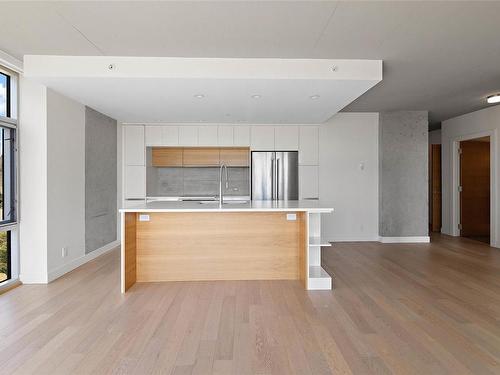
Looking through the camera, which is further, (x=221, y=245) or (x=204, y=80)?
(x=221, y=245)

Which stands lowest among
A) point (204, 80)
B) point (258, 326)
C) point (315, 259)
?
point (258, 326)

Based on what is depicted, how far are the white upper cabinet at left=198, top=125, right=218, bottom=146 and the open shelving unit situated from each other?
2.98m

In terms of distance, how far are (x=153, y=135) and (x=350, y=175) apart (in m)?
3.99

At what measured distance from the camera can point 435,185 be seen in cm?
786

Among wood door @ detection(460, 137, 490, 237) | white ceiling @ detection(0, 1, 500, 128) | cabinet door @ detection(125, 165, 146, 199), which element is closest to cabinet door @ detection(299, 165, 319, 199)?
white ceiling @ detection(0, 1, 500, 128)

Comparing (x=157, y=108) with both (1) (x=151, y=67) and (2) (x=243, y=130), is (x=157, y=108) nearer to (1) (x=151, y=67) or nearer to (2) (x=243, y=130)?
(1) (x=151, y=67)

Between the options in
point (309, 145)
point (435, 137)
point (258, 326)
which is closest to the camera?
point (258, 326)

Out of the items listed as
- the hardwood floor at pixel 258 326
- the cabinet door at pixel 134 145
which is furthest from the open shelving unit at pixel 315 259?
the cabinet door at pixel 134 145

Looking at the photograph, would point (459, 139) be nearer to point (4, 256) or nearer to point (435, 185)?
point (435, 185)

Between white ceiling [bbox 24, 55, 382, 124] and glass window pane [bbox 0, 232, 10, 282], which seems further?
glass window pane [bbox 0, 232, 10, 282]

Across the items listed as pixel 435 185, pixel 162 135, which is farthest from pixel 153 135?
pixel 435 185

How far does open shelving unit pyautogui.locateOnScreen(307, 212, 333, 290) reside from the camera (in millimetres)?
3453

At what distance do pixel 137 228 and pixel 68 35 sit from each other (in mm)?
2100

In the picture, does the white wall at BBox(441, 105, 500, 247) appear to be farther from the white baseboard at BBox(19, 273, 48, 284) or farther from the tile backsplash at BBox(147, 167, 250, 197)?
the white baseboard at BBox(19, 273, 48, 284)
